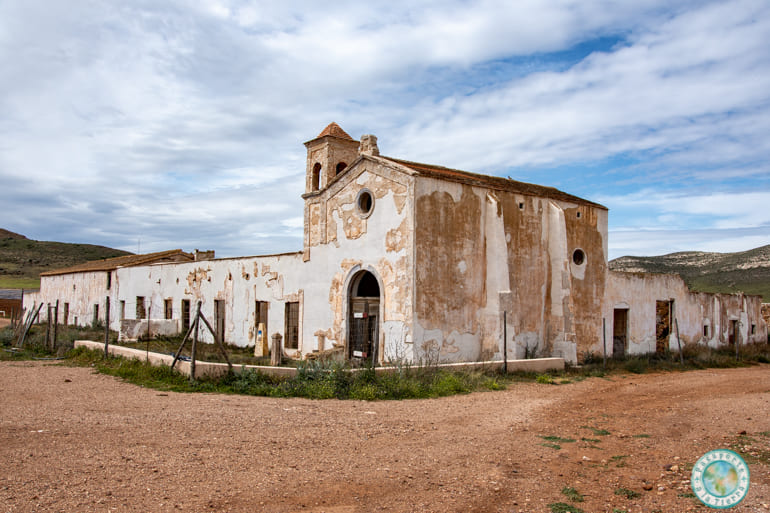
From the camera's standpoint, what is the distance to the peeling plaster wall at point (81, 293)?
98.4ft

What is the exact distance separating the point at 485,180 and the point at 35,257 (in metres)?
72.1

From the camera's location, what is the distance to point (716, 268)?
54094mm

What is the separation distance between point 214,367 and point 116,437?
441 centimetres

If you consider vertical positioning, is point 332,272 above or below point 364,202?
below

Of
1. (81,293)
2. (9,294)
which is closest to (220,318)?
(81,293)

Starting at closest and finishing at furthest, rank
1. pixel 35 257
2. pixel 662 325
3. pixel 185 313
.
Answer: pixel 662 325, pixel 185 313, pixel 35 257

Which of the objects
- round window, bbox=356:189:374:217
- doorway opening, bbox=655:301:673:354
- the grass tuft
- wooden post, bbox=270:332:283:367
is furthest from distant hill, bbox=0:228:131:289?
the grass tuft

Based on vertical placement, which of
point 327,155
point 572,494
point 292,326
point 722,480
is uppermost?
point 327,155

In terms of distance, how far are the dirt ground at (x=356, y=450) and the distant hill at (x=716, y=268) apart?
38419mm

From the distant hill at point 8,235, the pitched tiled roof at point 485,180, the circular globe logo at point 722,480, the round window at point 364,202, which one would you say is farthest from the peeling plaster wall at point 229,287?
the distant hill at point 8,235

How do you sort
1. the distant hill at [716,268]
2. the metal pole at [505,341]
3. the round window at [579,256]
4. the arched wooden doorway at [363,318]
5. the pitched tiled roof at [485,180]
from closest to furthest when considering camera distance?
the metal pole at [505,341] → the pitched tiled roof at [485,180] → the arched wooden doorway at [363,318] → the round window at [579,256] → the distant hill at [716,268]

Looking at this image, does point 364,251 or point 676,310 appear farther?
point 676,310

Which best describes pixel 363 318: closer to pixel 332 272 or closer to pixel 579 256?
pixel 332 272

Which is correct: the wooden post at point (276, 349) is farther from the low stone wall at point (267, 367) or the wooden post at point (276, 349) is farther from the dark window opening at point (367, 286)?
the dark window opening at point (367, 286)
